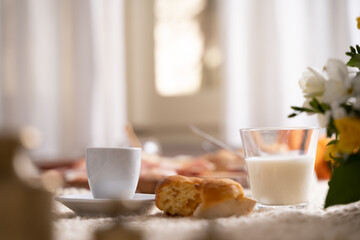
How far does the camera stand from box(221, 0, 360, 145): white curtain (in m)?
2.23

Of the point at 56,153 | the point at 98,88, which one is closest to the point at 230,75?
the point at 98,88

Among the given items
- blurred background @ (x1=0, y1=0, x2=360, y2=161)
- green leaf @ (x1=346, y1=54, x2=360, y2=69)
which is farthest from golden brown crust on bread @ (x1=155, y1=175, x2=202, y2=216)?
blurred background @ (x1=0, y1=0, x2=360, y2=161)

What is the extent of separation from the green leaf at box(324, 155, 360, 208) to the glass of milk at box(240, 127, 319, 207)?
0.46 feet

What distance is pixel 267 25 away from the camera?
242 centimetres

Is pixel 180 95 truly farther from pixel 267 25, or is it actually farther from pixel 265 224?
pixel 265 224

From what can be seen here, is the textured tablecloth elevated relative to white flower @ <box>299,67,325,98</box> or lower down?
lower down

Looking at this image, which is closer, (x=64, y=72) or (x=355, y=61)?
(x=355, y=61)

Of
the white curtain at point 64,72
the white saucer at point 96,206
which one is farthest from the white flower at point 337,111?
the white curtain at point 64,72

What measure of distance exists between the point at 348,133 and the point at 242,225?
0.15 metres

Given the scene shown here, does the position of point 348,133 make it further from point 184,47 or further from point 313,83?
point 184,47

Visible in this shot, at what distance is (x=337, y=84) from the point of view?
1.80 feet

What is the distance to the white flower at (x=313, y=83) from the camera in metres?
0.58

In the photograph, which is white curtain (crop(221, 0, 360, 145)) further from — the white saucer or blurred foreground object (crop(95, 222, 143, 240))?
blurred foreground object (crop(95, 222, 143, 240))

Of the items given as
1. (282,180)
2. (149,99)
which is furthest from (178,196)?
(149,99)
